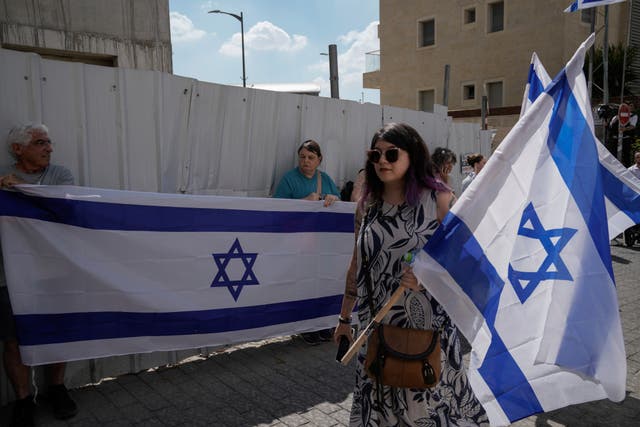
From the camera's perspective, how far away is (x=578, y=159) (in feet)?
9.60

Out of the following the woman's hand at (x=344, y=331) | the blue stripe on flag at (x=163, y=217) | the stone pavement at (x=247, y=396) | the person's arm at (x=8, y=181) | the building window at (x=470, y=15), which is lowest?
the stone pavement at (x=247, y=396)

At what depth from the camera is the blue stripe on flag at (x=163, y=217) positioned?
371cm

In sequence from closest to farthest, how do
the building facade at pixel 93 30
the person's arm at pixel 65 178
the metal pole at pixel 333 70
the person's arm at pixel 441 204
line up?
the person's arm at pixel 441 204, the person's arm at pixel 65 178, the building facade at pixel 93 30, the metal pole at pixel 333 70

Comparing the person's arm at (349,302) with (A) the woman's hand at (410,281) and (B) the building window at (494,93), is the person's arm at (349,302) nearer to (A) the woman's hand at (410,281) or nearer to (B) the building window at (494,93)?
(A) the woman's hand at (410,281)

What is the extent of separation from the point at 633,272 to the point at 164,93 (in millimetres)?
8148

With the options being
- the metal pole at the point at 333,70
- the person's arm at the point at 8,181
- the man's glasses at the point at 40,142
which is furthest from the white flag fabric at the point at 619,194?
the person's arm at the point at 8,181

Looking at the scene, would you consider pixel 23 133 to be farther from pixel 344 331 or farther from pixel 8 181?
pixel 344 331

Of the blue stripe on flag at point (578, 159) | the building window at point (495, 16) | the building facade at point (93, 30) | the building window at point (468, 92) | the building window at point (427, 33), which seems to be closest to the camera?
the blue stripe on flag at point (578, 159)

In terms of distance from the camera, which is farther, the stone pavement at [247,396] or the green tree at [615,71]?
the green tree at [615,71]

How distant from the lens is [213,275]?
14.9ft

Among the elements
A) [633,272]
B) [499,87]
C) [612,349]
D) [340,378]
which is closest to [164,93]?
[340,378]

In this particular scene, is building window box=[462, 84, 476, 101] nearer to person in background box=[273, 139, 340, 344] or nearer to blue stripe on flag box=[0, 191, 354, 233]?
person in background box=[273, 139, 340, 344]

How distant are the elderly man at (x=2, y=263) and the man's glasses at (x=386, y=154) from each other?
7.82 ft

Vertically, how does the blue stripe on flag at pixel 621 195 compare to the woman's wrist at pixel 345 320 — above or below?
above
